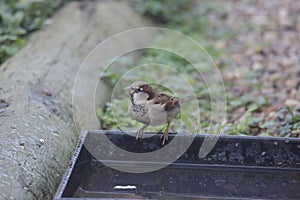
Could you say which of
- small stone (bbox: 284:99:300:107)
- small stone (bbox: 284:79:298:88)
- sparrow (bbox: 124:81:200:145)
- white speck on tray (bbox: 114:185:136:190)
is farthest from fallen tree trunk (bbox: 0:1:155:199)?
small stone (bbox: 284:79:298:88)

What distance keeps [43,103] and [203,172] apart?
55.6 inches

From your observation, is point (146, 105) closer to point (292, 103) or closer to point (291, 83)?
point (292, 103)

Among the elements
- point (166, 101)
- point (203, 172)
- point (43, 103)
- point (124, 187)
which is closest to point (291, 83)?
point (166, 101)

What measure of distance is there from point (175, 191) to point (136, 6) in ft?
16.5

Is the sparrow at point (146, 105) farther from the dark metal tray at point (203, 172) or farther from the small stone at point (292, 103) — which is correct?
the small stone at point (292, 103)

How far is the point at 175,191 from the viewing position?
10.9 ft

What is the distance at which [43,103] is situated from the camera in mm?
4113

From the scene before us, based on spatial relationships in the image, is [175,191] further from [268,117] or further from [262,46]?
[262,46]

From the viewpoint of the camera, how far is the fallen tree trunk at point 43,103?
3184 millimetres

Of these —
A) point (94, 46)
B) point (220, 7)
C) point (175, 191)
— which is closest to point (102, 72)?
point (94, 46)

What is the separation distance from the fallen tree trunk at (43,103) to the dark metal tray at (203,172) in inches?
10.4

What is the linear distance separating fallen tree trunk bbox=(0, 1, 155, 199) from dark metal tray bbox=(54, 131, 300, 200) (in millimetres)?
265

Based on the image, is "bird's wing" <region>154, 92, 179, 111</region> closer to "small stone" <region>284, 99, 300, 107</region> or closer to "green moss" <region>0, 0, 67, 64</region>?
"small stone" <region>284, 99, 300, 107</region>

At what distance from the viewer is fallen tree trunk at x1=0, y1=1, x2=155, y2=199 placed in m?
3.18
